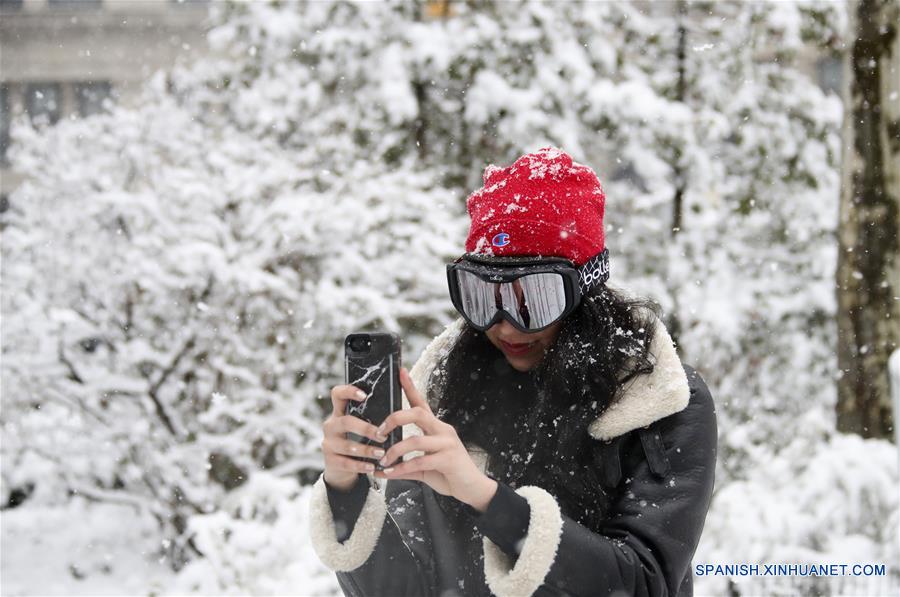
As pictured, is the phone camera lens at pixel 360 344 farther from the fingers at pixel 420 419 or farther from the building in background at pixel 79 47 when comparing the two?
the building in background at pixel 79 47

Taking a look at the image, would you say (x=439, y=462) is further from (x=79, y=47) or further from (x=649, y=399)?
(x=79, y=47)

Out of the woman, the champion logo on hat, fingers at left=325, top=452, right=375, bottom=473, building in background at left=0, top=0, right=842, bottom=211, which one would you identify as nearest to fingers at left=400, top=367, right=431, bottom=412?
the woman

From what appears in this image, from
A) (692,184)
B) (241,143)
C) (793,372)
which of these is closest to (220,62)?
(241,143)

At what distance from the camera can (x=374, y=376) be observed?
1.41m

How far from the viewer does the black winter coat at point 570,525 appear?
1330mm

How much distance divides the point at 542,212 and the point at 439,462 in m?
0.54

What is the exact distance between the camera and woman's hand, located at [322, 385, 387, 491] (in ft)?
4.43

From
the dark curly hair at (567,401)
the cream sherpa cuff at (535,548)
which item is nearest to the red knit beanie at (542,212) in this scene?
the dark curly hair at (567,401)

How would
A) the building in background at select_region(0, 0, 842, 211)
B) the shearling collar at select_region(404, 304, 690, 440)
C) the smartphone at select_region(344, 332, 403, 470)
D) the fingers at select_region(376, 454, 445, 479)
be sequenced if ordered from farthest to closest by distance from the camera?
the building in background at select_region(0, 0, 842, 211) → the shearling collar at select_region(404, 304, 690, 440) → the smartphone at select_region(344, 332, 403, 470) → the fingers at select_region(376, 454, 445, 479)

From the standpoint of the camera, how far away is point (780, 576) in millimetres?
4562

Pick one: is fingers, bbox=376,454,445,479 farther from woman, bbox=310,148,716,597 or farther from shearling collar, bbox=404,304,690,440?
shearling collar, bbox=404,304,690,440

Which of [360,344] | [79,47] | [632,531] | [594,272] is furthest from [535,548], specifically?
[79,47]

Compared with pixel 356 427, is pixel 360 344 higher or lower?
higher

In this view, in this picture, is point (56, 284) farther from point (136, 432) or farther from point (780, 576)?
point (780, 576)
